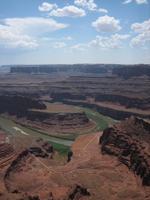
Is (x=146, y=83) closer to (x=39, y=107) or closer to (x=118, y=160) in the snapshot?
(x=39, y=107)

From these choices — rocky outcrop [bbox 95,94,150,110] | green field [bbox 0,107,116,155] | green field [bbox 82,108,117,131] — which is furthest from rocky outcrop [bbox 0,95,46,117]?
rocky outcrop [bbox 95,94,150,110]

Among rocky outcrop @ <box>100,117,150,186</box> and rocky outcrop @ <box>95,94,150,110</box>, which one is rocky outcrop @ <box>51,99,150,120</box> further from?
rocky outcrop @ <box>100,117,150,186</box>

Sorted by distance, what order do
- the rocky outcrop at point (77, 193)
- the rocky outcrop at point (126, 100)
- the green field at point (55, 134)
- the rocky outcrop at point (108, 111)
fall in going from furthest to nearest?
the rocky outcrop at point (126, 100) → the rocky outcrop at point (108, 111) → the green field at point (55, 134) → the rocky outcrop at point (77, 193)

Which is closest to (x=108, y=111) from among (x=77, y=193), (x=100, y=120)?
(x=100, y=120)

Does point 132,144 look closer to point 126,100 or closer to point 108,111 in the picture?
point 108,111

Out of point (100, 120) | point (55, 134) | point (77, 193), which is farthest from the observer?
point (100, 120)

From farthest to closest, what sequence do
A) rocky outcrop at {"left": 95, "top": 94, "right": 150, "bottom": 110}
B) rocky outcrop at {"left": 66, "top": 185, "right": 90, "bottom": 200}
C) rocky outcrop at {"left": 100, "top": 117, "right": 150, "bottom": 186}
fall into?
rocky outcrop at {"left": 95, "top": 94, "right": 150, "bottom": 110}, rocky outcrop at {"left": 100, "top": 117, "right": 150, "bottom": 186}, rocky outcrop at {"left": 66, "top": 185, "right": 90, "bottom": 200}

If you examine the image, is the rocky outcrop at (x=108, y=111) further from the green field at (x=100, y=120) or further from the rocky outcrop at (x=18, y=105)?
the rocky outcrop at (x=18, y=105)

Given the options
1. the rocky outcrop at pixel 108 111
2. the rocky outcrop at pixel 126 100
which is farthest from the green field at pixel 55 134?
the rocky outcrop at pixel 126 100
